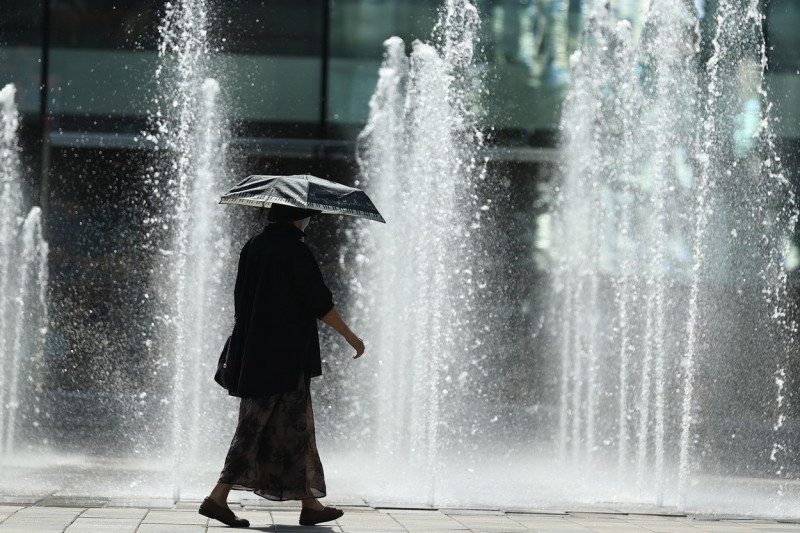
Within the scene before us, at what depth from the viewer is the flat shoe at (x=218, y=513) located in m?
4.12

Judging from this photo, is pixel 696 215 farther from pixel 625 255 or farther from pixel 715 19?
pixel 715 19

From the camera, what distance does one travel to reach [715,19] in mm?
10211

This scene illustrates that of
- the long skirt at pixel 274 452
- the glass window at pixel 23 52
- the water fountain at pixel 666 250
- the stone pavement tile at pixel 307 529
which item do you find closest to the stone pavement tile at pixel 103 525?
the long skirt at pixel 274 452

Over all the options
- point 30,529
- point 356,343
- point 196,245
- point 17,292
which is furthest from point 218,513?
point 17,292

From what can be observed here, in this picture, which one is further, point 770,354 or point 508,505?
point 770,354

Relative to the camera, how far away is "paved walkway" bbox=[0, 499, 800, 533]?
4090mm

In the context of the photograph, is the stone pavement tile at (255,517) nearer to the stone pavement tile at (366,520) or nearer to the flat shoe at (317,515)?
the flat shoe at (317,515)

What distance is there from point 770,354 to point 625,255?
204 cm

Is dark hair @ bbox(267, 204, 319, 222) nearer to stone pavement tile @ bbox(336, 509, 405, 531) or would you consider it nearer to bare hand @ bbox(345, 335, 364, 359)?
bare hand @ bbox(345, 335, 364, 359)

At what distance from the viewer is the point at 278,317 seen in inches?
166

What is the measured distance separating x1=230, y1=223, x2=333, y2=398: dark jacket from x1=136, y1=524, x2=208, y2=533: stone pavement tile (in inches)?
18.2

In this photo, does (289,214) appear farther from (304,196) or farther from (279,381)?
(279,381)

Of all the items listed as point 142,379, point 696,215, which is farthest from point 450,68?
point 142,379

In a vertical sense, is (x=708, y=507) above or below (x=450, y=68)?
below
